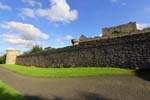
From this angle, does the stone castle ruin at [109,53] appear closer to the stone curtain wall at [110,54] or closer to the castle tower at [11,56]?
the stone curtain wall at [110,54]

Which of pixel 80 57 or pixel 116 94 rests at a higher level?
pixel 80 57

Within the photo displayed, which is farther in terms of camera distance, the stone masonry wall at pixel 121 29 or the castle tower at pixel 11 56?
the castle tower at pixel 11 56

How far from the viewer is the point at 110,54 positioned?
15000 millimetres

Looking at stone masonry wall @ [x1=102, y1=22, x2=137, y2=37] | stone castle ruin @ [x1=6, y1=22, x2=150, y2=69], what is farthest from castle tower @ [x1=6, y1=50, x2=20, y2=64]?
stone masonry wall @ [x1=102, y1=22, x2=137, y2=37]

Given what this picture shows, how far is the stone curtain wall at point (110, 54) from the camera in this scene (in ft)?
41.2

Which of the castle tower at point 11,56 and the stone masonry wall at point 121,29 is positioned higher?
the stone masonry wall at point 121,29

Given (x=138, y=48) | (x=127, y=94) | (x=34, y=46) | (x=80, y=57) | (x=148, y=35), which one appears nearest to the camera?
(x=127, y=94)

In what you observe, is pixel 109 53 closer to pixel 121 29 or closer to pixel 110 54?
pixel 110 54

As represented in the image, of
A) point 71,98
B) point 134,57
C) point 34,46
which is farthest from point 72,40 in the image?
point 34,46

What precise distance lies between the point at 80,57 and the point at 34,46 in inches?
1503

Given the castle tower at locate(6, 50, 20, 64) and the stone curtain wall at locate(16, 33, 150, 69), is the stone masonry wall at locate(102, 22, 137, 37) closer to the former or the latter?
the stone curtain wall at locate(16, 33, 150, 69)

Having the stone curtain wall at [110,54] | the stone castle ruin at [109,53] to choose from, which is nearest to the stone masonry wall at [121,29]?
the stone castle ruin at [109,53]

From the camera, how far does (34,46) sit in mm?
53906

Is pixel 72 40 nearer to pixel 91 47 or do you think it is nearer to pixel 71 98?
pixel 91 47
